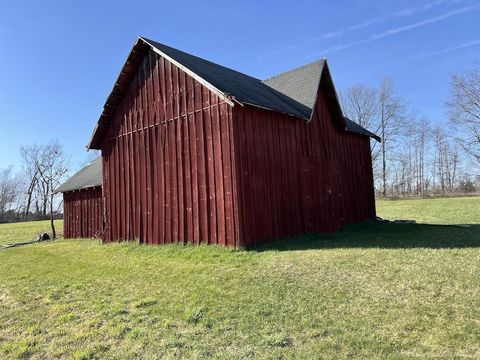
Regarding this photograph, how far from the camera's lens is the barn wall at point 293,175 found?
11.5m

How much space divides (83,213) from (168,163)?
11.4 meters

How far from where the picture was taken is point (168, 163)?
1341 cm

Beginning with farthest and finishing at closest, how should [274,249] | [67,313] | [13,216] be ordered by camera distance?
[13,216] → [274,249] → [67,313]

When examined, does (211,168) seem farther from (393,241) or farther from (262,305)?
(262,305)

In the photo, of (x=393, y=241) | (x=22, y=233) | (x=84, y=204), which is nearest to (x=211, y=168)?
(x=393, y=241)

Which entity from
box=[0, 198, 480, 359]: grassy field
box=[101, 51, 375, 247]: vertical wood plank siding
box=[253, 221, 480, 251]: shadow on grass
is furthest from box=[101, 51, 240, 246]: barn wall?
box=[253, 221, 480, 251]: shadow on grass

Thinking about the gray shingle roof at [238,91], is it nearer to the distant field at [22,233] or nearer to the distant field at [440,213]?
the distant field at [440,213]

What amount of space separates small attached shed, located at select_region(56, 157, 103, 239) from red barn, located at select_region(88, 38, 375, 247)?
496 centimetres

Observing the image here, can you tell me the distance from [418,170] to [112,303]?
219 ft

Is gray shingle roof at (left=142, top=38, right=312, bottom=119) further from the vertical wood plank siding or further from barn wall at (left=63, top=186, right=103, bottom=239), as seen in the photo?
barn wall at (left=63, top=186, right=103, bottom=239)

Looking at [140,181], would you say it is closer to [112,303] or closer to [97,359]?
[112,303]

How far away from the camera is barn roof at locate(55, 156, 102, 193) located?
71.4 ft

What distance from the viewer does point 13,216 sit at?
57.2 metres

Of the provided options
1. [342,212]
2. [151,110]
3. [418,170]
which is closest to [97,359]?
[151,110]
